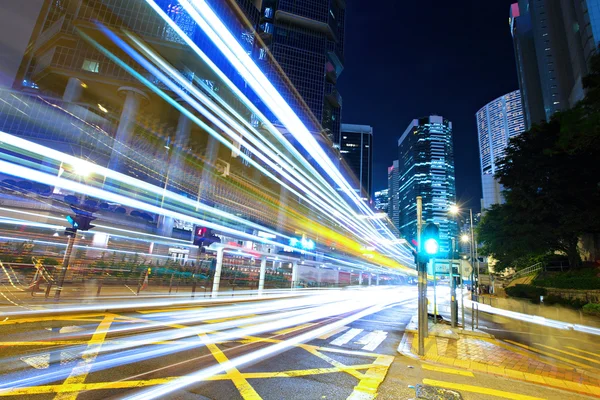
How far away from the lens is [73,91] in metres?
43.2

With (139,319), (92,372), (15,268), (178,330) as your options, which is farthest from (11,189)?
(92,372)

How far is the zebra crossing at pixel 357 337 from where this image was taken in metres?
Result: 8.59

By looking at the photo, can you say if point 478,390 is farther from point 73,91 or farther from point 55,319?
point 73,91

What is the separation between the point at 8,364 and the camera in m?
5.16

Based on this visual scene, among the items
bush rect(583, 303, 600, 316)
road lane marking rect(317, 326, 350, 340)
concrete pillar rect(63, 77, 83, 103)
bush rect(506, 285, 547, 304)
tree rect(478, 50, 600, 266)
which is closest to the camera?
road lane marking rect(317, 326, 350, 340)

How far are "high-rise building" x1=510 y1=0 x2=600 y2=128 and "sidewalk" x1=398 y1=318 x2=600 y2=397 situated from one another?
6161cm

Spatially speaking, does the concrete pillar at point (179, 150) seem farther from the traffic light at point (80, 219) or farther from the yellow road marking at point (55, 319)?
the yellow road marking at point (55, 319)

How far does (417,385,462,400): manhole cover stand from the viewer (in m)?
4.71

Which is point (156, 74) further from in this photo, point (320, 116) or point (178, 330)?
point (320, 116)

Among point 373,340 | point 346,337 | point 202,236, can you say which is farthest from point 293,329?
point 202,236

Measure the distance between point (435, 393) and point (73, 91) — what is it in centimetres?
5601

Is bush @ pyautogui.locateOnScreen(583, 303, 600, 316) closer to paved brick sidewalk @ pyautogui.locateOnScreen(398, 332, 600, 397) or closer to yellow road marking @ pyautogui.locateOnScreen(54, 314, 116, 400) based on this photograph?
paved brick sidewalk @ pyautogui.locateOnScreen(398, 332, 600, 397)

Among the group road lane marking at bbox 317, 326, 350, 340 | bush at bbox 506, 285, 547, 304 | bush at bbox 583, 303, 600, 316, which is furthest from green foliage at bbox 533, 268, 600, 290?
road lane marking at bbox 317, 326, 350, 340

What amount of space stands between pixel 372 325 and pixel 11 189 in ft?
106
